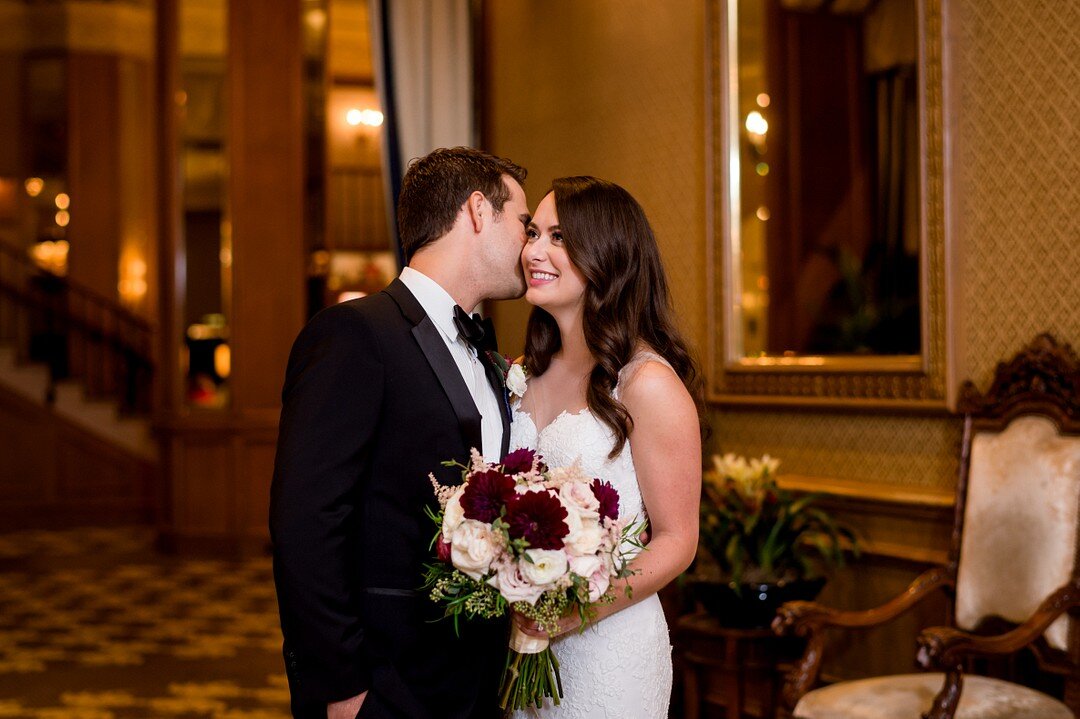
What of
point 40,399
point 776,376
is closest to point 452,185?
point 776,376

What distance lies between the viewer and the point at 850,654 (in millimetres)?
3883

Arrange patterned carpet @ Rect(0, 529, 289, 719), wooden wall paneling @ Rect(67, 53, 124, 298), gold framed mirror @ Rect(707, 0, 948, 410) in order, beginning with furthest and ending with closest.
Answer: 1. wooden wall paneling @ Rect(67, 53, 124, 298)
2. patterned carpet @ Rect(0, 529, 289, 719)
3. gold framed mirror @ Rect(707, 0, 948, 410)

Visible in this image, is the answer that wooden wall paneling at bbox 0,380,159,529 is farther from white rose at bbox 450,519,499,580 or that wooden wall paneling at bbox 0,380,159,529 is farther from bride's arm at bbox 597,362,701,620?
white rose at bbox 450,519,499,580

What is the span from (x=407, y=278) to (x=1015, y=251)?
6.70ft

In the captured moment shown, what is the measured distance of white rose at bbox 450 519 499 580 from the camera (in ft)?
5.49

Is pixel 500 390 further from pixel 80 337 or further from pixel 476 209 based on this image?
pixel 80 337

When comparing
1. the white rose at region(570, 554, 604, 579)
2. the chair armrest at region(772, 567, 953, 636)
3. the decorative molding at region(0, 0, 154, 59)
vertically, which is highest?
the decorative molding at region(0, 0, 154, 59)

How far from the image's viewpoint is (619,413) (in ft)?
7.18

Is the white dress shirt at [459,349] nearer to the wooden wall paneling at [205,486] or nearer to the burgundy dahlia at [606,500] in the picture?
the burgundy dahlia at [606,500]

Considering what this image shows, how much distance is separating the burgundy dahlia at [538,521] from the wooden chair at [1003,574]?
1.39 meters

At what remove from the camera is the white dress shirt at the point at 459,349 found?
2.12 meters

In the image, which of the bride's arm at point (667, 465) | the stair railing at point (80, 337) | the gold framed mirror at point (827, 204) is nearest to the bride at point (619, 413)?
the bride's arm at point (667, 465)

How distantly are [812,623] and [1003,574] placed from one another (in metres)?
0.56

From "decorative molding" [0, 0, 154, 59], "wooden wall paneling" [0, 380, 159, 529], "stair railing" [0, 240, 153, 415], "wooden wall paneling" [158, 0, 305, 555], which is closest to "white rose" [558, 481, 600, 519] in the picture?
"wooden wall paneling" [158, 0, 305, 555]
